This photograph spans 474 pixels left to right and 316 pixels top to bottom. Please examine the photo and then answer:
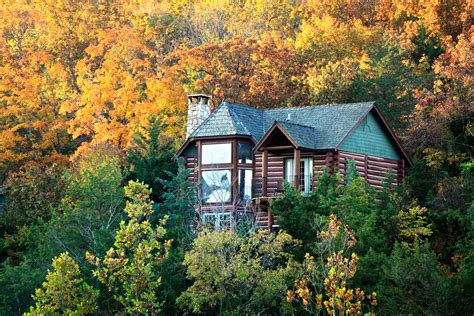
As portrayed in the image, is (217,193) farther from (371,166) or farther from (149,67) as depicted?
(149,67)

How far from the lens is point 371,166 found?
157 feet

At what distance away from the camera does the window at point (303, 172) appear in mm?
45812

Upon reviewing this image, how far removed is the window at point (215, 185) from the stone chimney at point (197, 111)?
4.12m

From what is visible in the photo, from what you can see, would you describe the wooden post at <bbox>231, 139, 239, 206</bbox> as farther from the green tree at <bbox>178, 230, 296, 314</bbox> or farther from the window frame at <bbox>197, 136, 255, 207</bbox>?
the green tree at <bbox>178, 230, 296, 314</bbox>

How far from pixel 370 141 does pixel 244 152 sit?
631 cm

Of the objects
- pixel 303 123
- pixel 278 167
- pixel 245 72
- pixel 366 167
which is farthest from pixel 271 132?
pixel 245 72

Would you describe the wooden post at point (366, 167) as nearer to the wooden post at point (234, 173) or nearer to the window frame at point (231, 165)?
the window frame at point (231, 165)

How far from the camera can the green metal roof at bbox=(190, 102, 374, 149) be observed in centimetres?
4581

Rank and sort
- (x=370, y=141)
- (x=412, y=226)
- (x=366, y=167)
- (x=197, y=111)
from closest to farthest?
(x=412, y=226) < (x=366, y=167) < (x=370, y=141) < (x=197, y=111)

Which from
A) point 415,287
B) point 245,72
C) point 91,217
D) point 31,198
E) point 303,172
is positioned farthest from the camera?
point 245,72

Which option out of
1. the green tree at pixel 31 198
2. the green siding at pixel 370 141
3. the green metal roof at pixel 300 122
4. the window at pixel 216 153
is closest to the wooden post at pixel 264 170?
the green metal roof at pixel 300 122

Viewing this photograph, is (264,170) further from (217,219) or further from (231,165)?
(217,219)

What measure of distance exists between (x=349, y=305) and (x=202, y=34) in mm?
53537

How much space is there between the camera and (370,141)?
157ft
